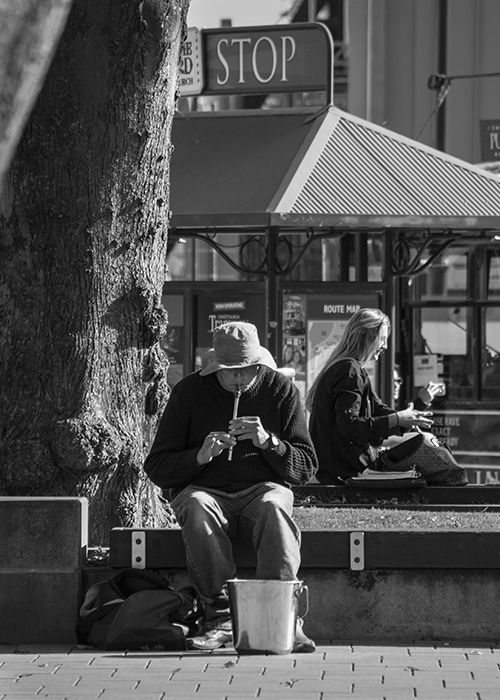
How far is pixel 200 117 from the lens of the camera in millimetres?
13672

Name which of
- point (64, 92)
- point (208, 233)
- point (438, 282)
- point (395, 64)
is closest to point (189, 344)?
point (208, 233)

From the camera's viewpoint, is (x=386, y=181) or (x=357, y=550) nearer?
(x=357, y=550)

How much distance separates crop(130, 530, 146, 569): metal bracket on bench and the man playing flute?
208 millimetres

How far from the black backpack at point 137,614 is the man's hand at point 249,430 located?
2.26ft

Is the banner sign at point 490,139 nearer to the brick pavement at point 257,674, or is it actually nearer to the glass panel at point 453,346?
the glass panel at point 453,346

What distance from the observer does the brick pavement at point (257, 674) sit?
184 inches

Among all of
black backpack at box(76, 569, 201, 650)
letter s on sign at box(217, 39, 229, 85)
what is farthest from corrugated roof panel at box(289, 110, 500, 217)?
black backpack at box(76, 569, 201, 650)

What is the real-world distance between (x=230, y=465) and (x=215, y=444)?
0.24 meters

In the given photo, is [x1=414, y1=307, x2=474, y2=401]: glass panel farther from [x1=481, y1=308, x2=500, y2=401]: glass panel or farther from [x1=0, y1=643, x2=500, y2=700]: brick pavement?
[x1=0, y1=643, x2=500, y2=700]: brick pavement

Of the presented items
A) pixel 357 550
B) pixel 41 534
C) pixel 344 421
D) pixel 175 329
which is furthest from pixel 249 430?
pixel 175 329

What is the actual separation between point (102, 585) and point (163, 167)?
81.0 inches

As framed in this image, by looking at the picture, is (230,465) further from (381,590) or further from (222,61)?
(222,61)

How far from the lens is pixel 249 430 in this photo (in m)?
5.62

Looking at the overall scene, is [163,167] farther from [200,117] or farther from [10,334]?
[200,117]
